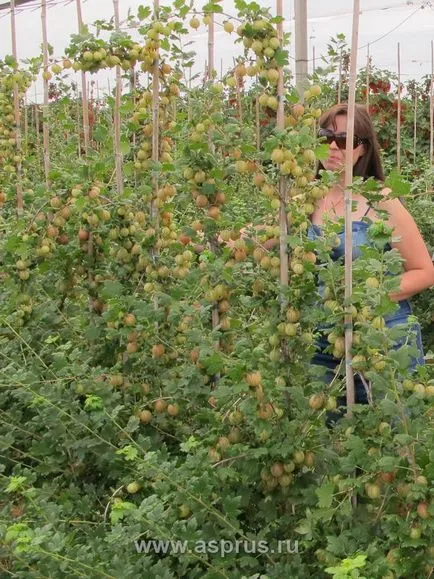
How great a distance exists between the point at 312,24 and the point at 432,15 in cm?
134

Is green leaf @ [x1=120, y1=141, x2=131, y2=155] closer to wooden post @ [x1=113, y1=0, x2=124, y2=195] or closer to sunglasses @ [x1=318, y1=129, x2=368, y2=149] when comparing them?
wooden post @ [x1=113, y1=0, x2=124, y2=195]

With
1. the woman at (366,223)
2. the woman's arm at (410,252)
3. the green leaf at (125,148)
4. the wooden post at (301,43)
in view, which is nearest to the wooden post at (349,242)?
the woman at (366,223)

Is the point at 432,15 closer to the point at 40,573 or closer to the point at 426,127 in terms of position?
the point at 426,127

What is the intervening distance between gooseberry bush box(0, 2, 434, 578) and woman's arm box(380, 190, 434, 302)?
0.37m

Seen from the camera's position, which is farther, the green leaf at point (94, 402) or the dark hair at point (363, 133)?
the dark hair at point (363, 133)

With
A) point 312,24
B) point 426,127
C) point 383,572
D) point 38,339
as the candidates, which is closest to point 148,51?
point 38,339

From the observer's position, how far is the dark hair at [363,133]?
253cm

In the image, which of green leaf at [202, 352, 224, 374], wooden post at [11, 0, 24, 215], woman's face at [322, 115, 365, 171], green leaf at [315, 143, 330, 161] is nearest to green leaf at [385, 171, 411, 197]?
green leaf at [315, 143, 330, 161]

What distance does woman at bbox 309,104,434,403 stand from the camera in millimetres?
2396

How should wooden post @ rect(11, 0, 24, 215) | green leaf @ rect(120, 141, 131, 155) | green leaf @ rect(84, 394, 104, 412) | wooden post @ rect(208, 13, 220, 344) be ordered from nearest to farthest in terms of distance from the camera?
green leaf @ rect(84, 394, 104, 412), wooden post @ rect(208, 13, 220, 344), green leaf @ rect(120, 141, 131, 155), wooden post @ rect(11, 0, 24, 215)

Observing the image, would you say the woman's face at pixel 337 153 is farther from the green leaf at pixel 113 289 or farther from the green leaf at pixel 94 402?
the green leaf at pixel 94 402

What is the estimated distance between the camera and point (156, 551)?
73.7 inches

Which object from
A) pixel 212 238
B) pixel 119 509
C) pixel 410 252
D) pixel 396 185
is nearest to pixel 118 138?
pixel 212 238

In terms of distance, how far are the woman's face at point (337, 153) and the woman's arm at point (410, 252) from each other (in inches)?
Answer: 7.4
